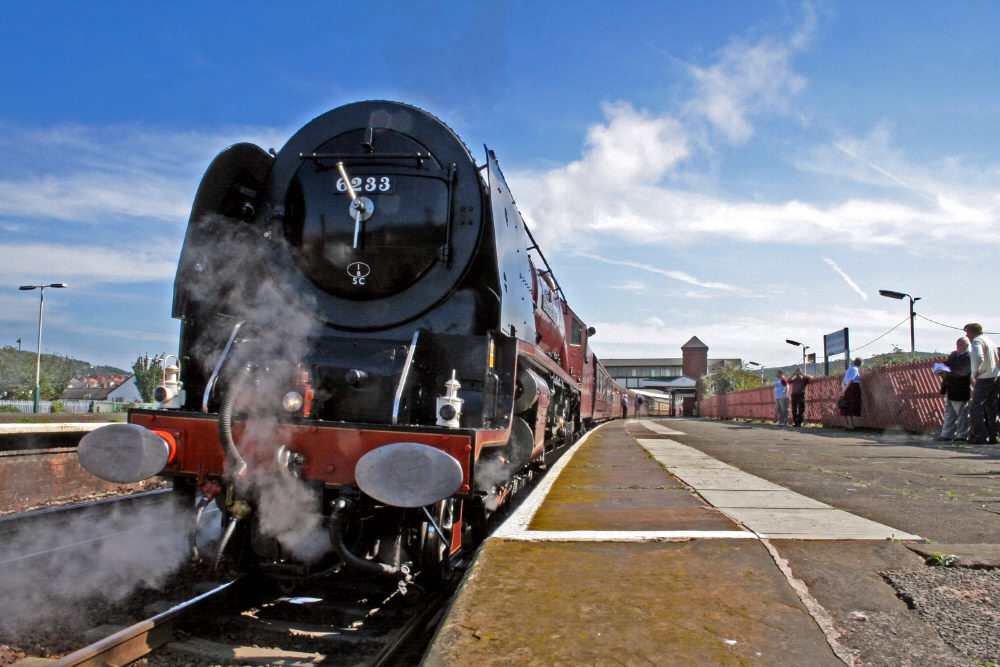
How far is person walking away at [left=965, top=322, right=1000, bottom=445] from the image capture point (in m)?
8.10

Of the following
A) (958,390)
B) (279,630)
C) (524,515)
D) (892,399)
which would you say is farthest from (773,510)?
(892,399)

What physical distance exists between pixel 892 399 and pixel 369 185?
11.5 metres

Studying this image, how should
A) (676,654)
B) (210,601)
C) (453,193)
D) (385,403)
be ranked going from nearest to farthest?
(676,654) < (210,601) < (385,403) < (453,193)

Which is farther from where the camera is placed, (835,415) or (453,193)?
(835,415)

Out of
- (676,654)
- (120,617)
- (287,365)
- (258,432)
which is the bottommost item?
(120,617)

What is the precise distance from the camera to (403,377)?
12.2ft

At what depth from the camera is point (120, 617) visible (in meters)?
3.51

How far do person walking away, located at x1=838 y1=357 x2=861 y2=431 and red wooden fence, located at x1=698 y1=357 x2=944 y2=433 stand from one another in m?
0.26

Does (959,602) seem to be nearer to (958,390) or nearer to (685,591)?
(685,591)

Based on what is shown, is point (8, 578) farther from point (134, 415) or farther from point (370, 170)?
point (370, 170)

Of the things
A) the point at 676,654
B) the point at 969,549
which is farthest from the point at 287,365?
the point at 969,549

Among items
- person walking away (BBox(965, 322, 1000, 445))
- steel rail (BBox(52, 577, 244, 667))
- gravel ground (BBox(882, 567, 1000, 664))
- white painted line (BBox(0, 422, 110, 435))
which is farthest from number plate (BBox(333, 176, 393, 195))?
person walking away (BBox(965, 322, 1000, 445))

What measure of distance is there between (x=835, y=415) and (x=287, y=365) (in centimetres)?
1437

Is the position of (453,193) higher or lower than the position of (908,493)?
higher
